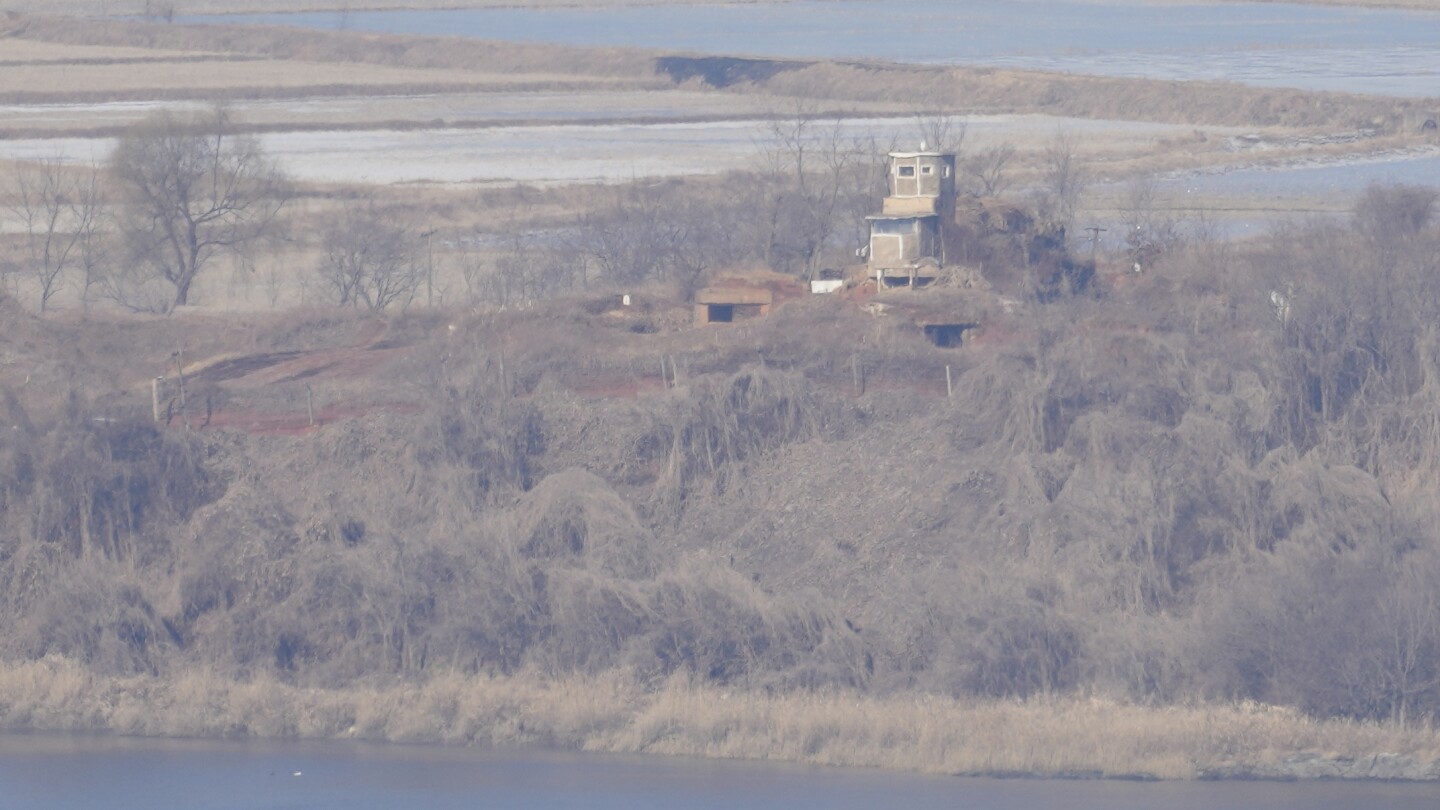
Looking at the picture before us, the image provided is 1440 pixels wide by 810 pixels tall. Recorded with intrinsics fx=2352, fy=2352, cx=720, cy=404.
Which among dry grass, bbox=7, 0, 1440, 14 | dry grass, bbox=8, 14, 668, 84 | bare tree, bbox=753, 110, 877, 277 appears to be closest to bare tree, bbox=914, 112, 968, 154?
bare tree, bbox=753, 110, 877, 277

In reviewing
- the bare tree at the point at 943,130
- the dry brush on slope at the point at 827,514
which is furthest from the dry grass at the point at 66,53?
the dry brush on slope at the point at 827,514

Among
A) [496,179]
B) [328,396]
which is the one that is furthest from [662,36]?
[328,396]

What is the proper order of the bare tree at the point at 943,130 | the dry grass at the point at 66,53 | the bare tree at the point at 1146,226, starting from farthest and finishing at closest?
the dry grass at the point at 66,53 → the bare tree at the point at 943,130 → the bare tree at the point at 1146,226

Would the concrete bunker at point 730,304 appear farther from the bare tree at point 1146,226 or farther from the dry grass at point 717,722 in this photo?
the dry grass at point 717,722

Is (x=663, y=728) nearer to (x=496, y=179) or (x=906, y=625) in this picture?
(x=906, y=625)

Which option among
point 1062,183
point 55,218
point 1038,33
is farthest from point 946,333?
point 1038,33

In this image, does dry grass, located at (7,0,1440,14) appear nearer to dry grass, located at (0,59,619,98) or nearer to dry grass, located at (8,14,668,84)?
dry grass, located at (8,14,668,84)

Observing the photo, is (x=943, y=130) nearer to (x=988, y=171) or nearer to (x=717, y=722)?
(x=988, y=171)
